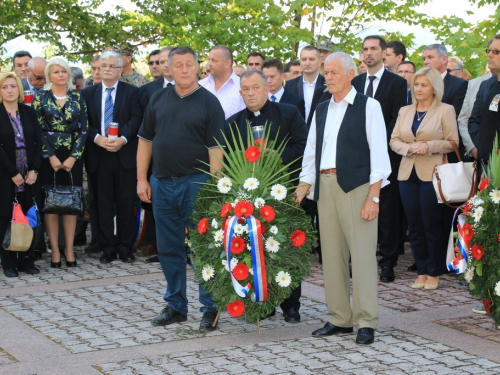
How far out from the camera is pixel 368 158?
21.6 ft

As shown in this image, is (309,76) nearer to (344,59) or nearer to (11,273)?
(344,59)

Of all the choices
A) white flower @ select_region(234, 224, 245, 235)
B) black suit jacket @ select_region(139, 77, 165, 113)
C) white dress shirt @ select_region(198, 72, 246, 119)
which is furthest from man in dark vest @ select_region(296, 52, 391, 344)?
black suit jacket @ select_region(139, 77, 165, 113)

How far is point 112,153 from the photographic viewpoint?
10.7 m

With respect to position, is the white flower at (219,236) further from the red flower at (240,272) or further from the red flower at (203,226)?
the red flower at (240,272)

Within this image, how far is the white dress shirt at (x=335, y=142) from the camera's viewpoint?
6523mm

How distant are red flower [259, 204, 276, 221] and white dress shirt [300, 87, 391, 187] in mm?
426

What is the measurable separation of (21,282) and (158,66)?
4.05 meters

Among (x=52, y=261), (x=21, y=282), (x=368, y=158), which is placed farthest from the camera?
(x=52, y=261)

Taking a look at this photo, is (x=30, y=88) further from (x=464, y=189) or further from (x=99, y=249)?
(x=464, y=189)

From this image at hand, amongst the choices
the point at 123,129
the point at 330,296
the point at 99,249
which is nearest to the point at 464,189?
the point at 330,296

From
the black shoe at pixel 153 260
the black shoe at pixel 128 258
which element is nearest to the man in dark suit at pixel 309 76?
the black shoe at pixel 153 260

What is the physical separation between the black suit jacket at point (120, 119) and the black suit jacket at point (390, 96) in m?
3.14

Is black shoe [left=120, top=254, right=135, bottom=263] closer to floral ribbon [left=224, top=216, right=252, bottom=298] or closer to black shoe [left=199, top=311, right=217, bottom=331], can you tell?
black shoe [left=199, top=311, right=217, bottom=331]

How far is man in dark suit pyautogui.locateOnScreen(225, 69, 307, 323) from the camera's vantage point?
727 cm
